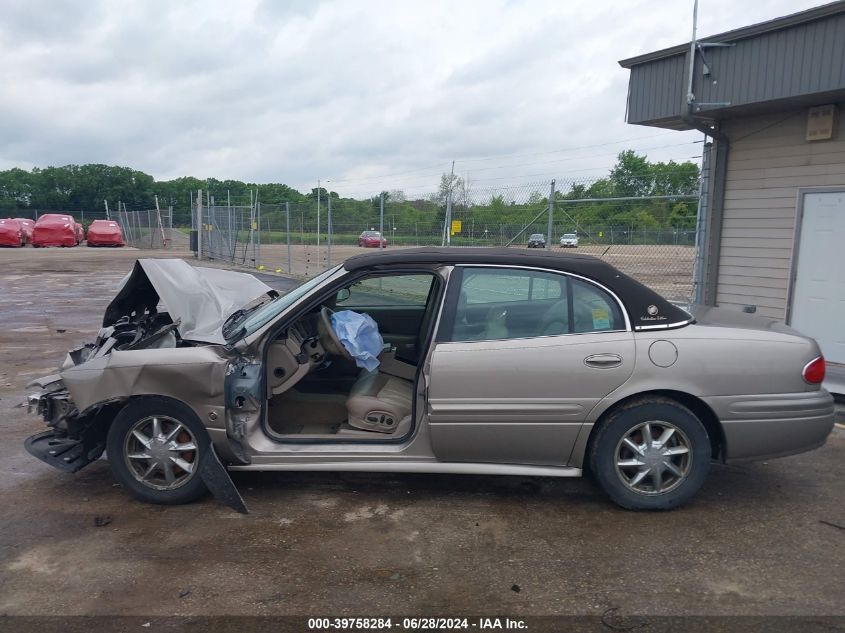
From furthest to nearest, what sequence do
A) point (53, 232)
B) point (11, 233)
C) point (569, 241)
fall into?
point (53, 232), point (11, 233), point (569, 241)

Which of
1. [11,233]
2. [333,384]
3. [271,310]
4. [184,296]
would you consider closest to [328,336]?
[271,310]

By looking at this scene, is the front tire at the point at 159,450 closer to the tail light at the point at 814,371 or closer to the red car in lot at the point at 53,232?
the tail light at the point at 814,371

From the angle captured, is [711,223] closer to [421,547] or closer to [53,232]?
[421,547]

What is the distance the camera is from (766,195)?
886 centimetres

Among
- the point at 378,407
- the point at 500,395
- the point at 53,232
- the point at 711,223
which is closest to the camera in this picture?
the point at 500,395

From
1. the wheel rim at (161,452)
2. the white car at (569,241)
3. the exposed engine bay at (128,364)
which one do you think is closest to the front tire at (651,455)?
the exposed engine bay at (128,364)

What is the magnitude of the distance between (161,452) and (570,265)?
2.68m

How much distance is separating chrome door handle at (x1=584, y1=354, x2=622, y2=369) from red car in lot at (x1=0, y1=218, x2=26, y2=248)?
1521 inches

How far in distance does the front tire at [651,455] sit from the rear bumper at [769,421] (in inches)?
6.5

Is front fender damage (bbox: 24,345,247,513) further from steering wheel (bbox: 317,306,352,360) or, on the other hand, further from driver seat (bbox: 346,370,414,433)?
driver seat (bbox: 346,370,414,433)

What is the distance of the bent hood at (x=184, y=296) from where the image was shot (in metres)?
4.45

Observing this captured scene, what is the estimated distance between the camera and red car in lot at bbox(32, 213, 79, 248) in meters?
36.8

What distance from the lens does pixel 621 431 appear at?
403cm

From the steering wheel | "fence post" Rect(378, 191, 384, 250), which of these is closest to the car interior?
the steering wheel
